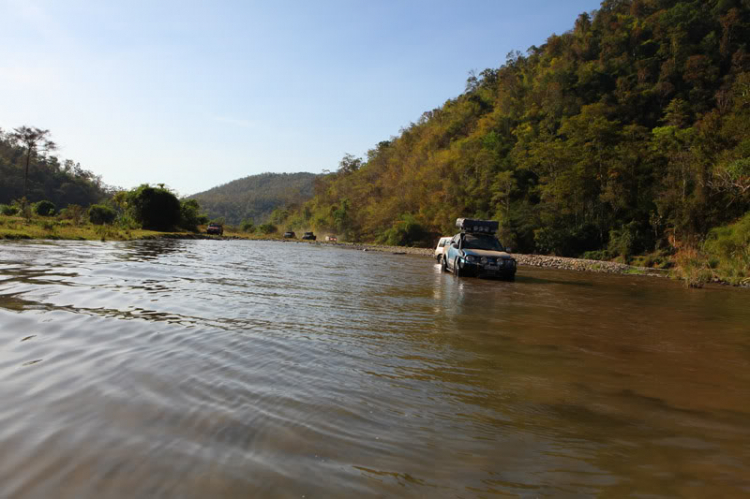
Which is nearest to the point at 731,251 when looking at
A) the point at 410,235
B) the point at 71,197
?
the point at 410,235

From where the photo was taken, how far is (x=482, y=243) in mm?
16062

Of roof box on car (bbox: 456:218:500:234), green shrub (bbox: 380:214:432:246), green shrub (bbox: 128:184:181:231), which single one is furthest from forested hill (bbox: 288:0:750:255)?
green shrub (bbox: 128:184:181:231)

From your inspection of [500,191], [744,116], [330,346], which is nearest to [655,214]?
Answer: [744,116]

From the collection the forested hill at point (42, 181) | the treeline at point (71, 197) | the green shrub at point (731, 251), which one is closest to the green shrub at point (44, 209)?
the treeline at point (71, 197)

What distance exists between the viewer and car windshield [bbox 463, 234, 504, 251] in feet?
51.7

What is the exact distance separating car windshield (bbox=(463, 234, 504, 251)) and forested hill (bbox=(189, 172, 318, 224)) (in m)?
104

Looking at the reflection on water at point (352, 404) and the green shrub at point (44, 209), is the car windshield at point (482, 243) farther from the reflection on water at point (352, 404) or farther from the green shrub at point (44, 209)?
the green shrub at point (44, 209)

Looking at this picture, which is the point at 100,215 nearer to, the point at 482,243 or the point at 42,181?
the point at 482,243

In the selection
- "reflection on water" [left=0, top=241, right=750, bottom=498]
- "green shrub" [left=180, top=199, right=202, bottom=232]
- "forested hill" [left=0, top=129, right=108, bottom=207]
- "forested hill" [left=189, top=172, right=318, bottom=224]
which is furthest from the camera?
"forested hill" [left=189, top=172, right=318, bottom=224]

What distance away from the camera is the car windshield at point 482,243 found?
15750 millimetres

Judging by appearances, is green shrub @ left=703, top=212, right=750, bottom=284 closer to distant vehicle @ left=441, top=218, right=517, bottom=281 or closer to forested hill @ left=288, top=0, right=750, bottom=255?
forested hill @ left=288, top=0, right=750, bottom=255

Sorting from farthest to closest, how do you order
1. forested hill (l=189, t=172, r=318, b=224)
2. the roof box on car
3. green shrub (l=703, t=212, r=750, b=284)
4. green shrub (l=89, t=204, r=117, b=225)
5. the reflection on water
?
forested hill (l=189, t=172, r=318, b=224)
green shrub (l=89, t=204, r=117, b=225)
green shrub (l=703, t=212, r=750, b=284)
the roof box on car
the reflection on water

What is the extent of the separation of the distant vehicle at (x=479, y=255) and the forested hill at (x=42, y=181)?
241ft

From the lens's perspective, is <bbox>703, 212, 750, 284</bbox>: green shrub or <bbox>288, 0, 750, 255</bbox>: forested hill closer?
<bbox>703, 212, 750, 284</bbox>: green shrub
